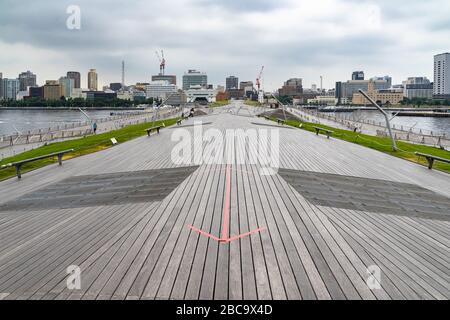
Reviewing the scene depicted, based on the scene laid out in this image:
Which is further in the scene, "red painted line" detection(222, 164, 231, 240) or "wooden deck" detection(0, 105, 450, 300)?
"red painted line" detection(222, 164, 231, 240)

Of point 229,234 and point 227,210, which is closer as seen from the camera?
point 229,234

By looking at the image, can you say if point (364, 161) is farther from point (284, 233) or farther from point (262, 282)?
point (262, 282)

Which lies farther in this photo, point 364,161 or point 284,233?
point 364,161

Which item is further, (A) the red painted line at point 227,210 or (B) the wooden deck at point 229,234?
(A) the red painted line at point 227,210

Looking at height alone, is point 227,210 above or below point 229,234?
above

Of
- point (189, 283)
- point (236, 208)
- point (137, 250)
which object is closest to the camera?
point (189, 283)
